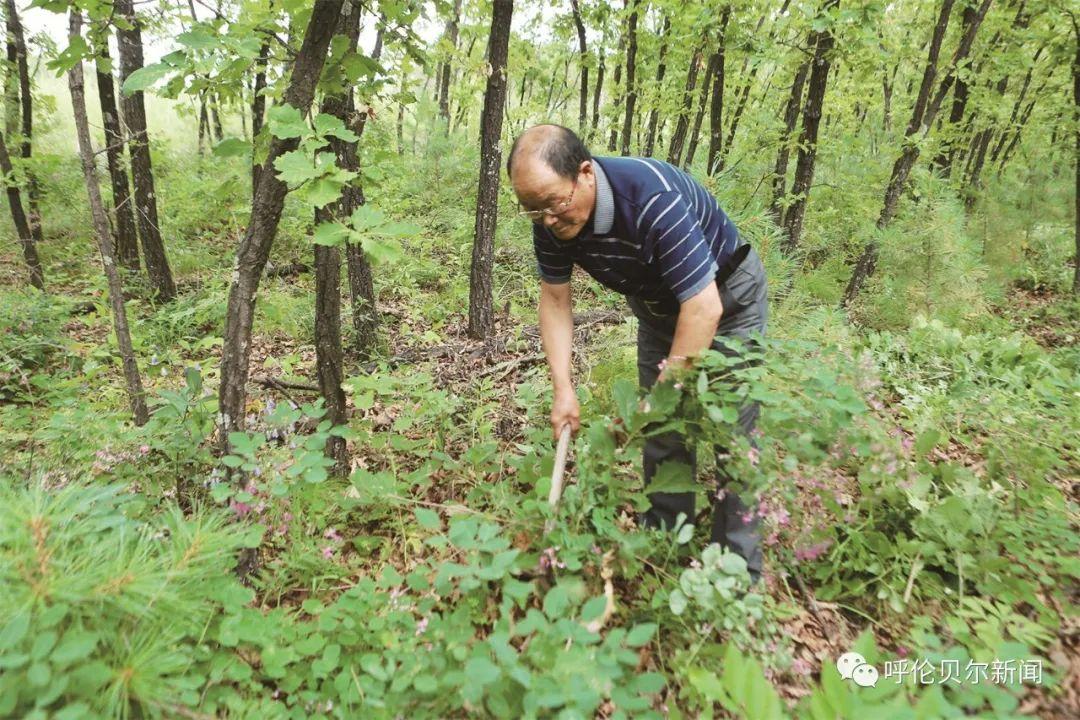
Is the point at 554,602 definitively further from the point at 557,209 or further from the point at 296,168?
the point at 296,168

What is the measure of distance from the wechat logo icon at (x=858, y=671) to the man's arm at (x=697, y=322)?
3.52ft

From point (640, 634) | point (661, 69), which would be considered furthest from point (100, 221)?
point (661, 69)

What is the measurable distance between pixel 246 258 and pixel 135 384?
1.95 metres

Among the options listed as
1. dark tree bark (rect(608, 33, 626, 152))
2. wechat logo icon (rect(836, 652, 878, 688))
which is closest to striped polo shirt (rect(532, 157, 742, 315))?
wechat logo icon (rect(836, 652, 878, 688))

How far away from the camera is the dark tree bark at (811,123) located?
5.43m

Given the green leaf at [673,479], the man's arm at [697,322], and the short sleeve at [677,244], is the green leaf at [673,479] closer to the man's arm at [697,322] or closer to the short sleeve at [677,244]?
the man's arm at [697,322]

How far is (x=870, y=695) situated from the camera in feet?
4.09

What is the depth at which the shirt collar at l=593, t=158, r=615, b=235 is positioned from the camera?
2076mm

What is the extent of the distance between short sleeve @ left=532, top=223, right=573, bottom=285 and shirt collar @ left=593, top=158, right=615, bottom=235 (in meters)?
0.28

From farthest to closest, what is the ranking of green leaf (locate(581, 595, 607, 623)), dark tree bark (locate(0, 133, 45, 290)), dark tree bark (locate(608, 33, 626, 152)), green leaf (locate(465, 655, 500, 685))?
1. dark tree bark (locate(608, 33, 626, 152))
2. dark tree bark (locate(0, 133, 45, 290))
3. green leaf (locate(581, 595, 607, 623))
4. green leaf (locate(465, 655, 500, 685))

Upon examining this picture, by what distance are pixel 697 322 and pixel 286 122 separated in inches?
61.9

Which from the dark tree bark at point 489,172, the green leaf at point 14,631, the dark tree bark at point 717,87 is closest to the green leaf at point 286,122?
the green leaf at point 14,631

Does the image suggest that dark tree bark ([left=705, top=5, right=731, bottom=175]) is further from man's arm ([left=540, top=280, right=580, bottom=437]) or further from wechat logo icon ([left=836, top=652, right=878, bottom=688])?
wechat logo icon ([left=836, top=652, right=878, bottom=688])

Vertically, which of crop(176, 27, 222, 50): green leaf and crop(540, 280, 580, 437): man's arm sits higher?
crop(176, 27, 222, 50): green leaf
